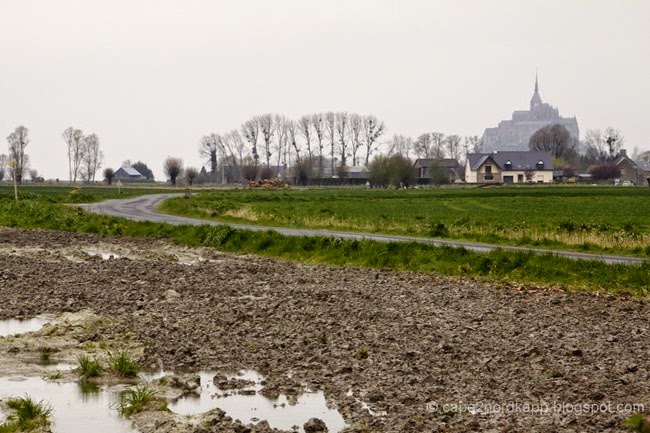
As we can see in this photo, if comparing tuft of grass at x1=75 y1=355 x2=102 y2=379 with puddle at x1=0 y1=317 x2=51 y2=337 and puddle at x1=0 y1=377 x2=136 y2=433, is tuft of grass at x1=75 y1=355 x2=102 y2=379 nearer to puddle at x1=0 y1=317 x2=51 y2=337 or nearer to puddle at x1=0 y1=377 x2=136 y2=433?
puddle at x1=0 y1=377 x2=136 y2=433

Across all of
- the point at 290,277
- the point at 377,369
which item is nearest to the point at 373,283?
the point at 290,277

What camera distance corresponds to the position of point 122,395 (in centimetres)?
1391

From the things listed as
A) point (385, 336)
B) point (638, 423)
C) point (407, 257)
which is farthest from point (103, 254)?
point (638, 423)

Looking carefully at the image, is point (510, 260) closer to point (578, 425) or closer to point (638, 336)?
point (638, 336)

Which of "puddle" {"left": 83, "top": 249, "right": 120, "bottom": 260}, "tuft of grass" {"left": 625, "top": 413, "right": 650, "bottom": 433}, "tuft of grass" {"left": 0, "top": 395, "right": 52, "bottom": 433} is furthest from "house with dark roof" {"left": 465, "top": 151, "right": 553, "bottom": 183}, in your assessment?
"tuft of grass" {"left": 0, "top": 395, "right": 52, "bottom": 433}

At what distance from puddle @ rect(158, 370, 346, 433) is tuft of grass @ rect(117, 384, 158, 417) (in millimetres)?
391

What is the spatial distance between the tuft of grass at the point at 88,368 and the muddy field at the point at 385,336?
48.6 inches

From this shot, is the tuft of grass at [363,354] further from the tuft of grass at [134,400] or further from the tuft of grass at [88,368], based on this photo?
the tuft of grass at [88,368]

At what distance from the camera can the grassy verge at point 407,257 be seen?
2494 centimetres

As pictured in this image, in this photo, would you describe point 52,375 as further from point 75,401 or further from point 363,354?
point 363,354

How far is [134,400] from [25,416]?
1.62 meters

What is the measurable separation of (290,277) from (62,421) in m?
→ 15.9

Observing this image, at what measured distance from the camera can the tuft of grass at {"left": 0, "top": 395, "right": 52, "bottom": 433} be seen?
11789 mm

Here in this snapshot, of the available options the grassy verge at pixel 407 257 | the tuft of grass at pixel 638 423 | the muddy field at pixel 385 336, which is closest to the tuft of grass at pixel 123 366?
the muddy field at pixel 385 336
